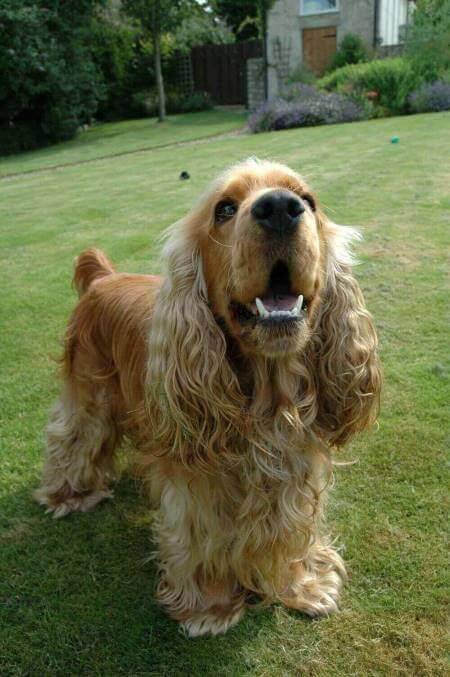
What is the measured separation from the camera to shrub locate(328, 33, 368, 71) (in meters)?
25.4

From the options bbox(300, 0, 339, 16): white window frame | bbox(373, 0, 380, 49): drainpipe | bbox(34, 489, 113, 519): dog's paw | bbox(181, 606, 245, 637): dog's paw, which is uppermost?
bbox(300, 0, 339, 16): white window frame

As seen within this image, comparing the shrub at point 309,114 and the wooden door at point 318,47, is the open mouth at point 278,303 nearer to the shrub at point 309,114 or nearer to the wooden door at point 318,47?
the shrub at point 309,114

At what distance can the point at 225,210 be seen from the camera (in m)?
2.12

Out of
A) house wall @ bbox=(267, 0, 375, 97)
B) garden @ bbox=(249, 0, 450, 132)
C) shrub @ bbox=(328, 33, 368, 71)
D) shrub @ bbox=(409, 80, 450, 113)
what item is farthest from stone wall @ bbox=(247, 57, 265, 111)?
shrub @ bbox=(409, 80, 450, 113)

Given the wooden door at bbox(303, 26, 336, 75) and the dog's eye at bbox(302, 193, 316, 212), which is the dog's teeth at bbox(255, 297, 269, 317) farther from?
the wooden door at bbox(303, 26, 336, 75)

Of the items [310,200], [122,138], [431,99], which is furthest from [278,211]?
[122,138]

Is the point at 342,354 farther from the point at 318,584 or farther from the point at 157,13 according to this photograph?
the point at 157,13

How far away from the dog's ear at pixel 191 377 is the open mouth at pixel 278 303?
8.5 inches

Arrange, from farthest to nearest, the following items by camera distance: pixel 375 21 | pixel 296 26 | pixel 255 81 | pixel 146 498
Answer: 1. pixel 255 81
2. pixel 296 26
3. pixel 375 21
4. pixel 146 498

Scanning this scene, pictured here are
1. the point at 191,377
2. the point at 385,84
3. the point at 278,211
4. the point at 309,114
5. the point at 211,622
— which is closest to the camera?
the point at 278,211

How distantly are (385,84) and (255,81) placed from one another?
30.1ft

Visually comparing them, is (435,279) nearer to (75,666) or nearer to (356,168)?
(75,666)

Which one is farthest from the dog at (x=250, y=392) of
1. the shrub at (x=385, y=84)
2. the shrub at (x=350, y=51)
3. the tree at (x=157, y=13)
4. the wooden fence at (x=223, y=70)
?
the wooden fence at (x=223, y=70)

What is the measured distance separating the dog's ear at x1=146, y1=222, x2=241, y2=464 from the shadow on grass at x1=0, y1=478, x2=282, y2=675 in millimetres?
862
